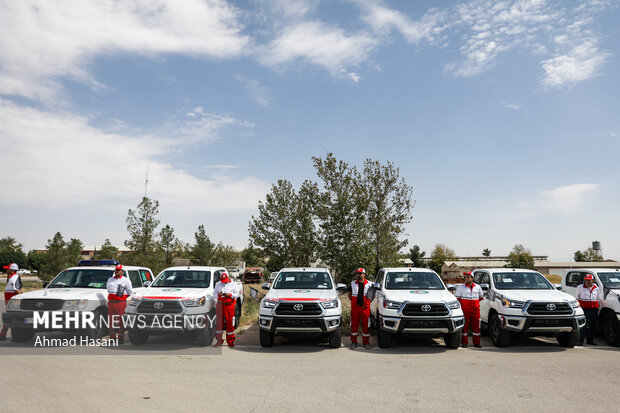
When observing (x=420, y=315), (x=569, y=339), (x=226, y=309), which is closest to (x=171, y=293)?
(x=226, y=309)

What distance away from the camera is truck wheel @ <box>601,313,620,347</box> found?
11.1 m

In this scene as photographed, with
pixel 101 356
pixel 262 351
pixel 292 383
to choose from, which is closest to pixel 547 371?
pixel 292 383

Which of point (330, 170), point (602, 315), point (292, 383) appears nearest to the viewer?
point (292, 383)

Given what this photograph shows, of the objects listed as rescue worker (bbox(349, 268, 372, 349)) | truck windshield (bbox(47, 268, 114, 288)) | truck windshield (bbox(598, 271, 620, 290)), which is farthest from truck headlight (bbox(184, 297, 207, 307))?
truck windshield (bbox(598, 271, 620, 290))

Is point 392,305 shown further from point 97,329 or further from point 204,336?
point 97,329

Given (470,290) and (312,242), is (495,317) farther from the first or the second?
(312,242)

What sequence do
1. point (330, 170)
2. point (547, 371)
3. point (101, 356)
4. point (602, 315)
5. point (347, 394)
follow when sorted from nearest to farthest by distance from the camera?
point (347, 394)
point (547, 371)
point (101, 356)
point (602, 315)
point (330, 170)

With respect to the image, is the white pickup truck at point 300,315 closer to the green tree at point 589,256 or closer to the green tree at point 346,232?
the green tree at point 346,232

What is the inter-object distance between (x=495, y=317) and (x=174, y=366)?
7615 mm

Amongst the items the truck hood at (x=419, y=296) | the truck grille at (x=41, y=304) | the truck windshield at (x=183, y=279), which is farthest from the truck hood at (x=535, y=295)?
the truck grille at (x=41, y=304)

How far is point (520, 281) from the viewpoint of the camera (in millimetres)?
11984

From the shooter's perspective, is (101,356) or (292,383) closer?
(292,383)

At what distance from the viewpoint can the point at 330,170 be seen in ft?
79.4

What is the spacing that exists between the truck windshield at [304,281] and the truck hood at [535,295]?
4.37 metres
